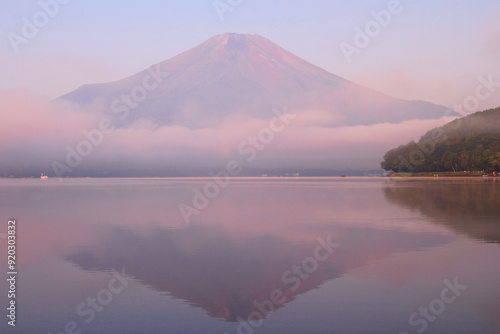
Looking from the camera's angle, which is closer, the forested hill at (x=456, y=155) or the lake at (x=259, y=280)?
the lake at (x=259, y=280)

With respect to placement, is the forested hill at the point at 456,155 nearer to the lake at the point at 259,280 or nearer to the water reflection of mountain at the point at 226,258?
the water reflection of mountain at the point at 226,258

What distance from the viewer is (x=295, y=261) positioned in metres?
15.8

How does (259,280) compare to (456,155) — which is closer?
(259,280)

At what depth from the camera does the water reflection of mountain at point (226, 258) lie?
11922mm

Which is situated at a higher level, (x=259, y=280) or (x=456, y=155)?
(x=259, y=280)

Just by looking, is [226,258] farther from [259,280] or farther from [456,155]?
[456,155]

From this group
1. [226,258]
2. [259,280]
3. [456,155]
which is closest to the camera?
[259,280]

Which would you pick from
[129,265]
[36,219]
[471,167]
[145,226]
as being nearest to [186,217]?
[145,226]

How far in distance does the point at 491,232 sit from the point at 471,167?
161903 millimetres

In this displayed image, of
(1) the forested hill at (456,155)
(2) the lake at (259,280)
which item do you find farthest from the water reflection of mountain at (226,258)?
(1) the forested hill at (456,155)

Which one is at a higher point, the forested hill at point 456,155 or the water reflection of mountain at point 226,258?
Answer: the water reflection of mountain at point 226,258

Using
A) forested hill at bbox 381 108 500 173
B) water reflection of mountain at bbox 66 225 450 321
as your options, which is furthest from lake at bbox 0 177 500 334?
forested hill at bbox 381 108 500 173

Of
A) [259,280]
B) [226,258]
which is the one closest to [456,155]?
[226,258]

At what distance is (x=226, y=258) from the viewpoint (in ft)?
53.7
